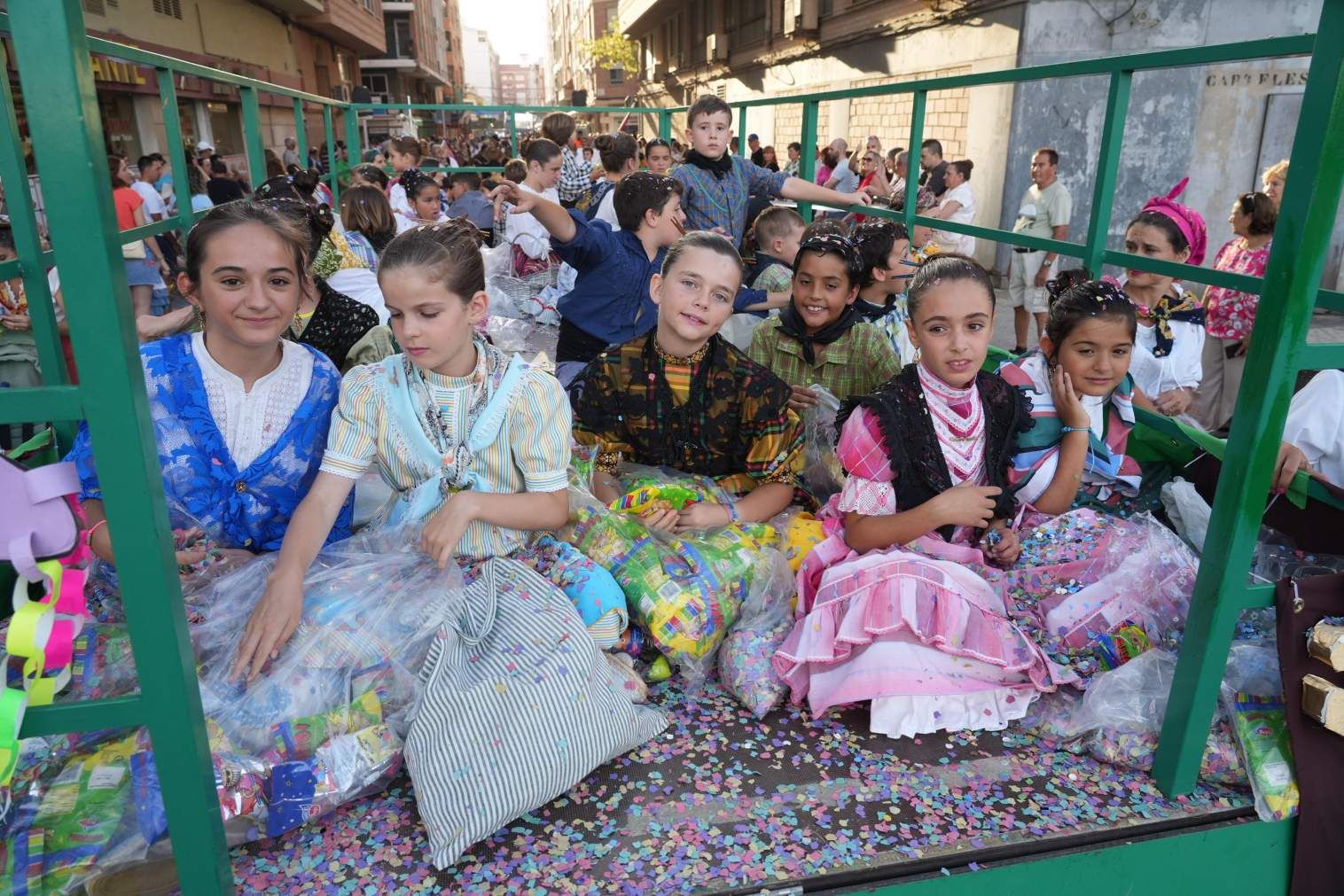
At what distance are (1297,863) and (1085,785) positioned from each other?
0.40 m

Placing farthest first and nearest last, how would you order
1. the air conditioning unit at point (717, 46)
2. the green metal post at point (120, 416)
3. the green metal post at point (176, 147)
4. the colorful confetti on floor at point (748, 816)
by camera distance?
the air conditioning unit at point (717, 46)
the green metal post at point (176, 147)
the colorful confetti on floor at point (748, 816)
the green metal post at point (120, 416)

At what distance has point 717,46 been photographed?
78.7ft

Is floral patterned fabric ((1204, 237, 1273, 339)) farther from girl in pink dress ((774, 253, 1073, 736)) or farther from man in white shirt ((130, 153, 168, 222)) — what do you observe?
man in white shirt ((130, 153, 168, 222))

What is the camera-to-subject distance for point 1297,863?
176 cm

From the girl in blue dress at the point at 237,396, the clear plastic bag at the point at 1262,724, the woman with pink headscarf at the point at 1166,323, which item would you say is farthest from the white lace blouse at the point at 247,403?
the woman with pink headscarf at the point at 1166,323

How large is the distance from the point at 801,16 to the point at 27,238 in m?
17.8

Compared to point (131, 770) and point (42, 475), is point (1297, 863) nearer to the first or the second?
point (131, 770)

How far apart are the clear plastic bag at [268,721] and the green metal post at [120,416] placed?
0.52 feet

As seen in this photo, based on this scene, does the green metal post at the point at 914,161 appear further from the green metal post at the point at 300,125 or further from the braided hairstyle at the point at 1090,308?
the green metal post at the point at 300,125

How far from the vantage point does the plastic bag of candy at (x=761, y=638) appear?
210 cm

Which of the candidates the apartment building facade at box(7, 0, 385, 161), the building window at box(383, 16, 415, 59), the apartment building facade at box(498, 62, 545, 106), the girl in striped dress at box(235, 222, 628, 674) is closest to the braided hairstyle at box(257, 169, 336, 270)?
the girl in striped dress at box(235, 222, 628, 674)

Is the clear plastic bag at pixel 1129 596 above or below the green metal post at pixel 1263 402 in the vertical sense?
below

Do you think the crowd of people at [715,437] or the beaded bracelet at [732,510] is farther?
the beaded bracelet at [732,510]

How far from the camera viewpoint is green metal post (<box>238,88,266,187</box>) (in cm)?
504
